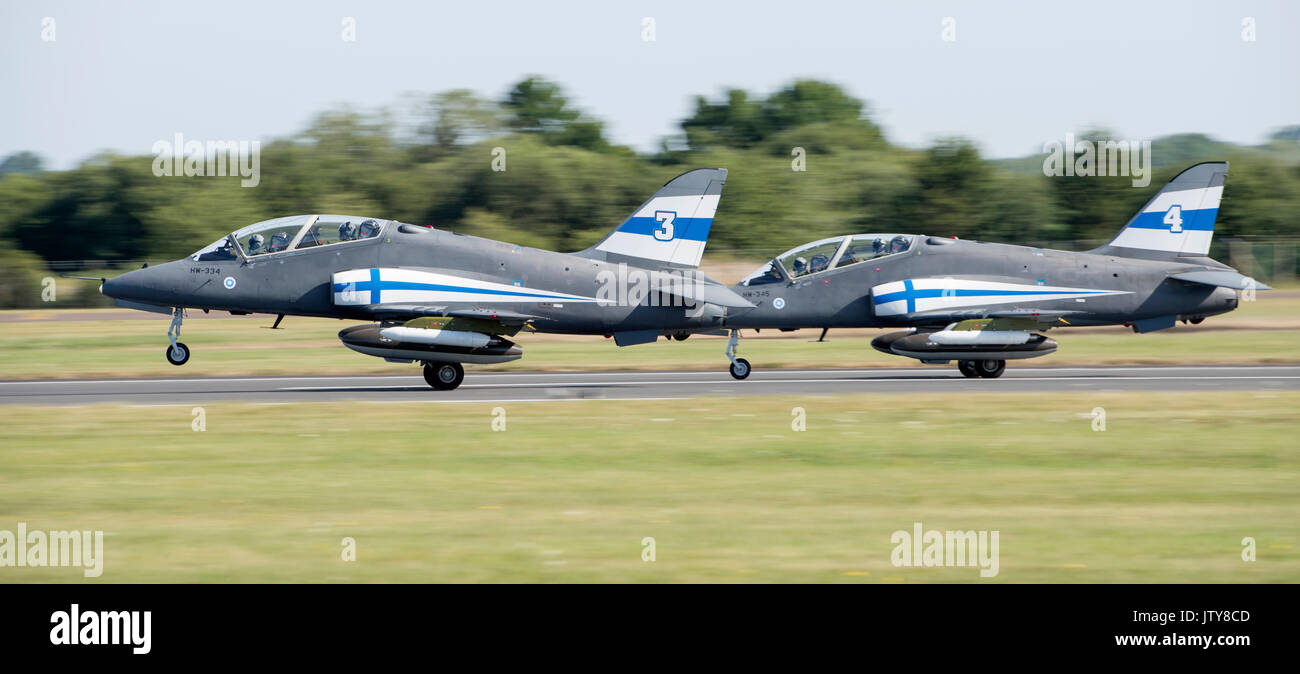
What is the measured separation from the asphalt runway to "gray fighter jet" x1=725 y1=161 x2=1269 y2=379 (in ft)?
3.42

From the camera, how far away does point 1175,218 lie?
26219mm

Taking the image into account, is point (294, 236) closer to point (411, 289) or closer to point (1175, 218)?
point (411, 289)

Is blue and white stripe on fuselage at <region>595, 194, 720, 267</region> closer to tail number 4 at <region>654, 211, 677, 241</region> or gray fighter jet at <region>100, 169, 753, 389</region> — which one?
tail number 4 at <region>654, 211, 677, 241</region>

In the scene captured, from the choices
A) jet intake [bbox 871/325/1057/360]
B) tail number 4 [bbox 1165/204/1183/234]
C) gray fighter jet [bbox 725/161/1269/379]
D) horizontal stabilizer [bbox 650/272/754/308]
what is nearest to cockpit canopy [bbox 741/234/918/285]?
gray fighter jet [bbox 725/161/1269/379]

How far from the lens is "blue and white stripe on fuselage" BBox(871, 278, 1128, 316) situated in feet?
81.7

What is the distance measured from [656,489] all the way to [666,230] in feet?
37.4

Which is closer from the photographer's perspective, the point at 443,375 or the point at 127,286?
the point at 127,286

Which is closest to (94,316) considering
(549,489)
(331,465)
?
(331,465)

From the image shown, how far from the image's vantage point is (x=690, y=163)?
221ft

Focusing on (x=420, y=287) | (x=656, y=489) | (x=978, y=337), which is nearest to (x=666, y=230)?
(x=420, y=287)

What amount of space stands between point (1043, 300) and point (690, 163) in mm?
43402

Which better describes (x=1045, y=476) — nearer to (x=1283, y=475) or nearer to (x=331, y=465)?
(x=1283, y=475)

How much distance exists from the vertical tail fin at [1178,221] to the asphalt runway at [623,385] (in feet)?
8.27

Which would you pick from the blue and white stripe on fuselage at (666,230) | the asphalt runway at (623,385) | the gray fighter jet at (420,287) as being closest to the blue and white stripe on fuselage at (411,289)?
the gray fighter jet at (420,287)
